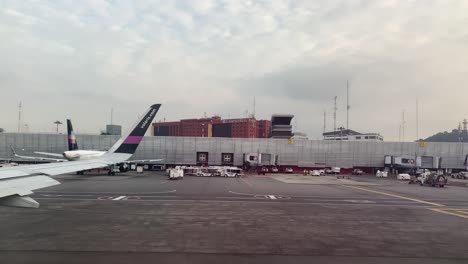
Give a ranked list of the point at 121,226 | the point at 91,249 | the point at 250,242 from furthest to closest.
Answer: the point at 121,226
the point at 250,242
the point at 91,249

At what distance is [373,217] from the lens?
68.4ft

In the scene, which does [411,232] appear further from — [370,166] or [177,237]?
[370,166]

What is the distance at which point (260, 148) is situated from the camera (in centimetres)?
10169

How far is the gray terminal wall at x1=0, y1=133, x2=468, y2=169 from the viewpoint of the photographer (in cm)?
9350

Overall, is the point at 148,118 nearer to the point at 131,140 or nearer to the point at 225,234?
the point at 131,140

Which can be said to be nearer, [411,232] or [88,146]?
[411,232]

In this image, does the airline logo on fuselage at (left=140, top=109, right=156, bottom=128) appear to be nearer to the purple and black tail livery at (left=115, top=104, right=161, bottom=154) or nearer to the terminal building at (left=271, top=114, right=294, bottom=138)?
the purple and black tail livery at (left=115, top=104, right=161, bottom=154)

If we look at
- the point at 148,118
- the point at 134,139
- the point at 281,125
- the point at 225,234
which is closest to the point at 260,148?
the point at 281,125

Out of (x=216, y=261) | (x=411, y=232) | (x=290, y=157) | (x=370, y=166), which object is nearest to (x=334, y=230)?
(x=411, y=232)

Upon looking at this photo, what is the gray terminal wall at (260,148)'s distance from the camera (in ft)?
307

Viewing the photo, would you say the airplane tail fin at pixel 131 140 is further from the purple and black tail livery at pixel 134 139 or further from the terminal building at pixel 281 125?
the terminal building at pixel 281 125

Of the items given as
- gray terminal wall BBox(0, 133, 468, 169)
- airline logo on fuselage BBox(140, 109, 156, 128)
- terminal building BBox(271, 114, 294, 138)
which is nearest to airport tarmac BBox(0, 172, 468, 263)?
airline logo on fuselage BBox(140, 109, 156, 128)

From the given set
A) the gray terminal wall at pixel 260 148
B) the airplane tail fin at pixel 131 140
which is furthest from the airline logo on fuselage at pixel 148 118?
the gray terminal wall at pixel 260 148

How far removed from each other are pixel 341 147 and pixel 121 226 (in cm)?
9784
